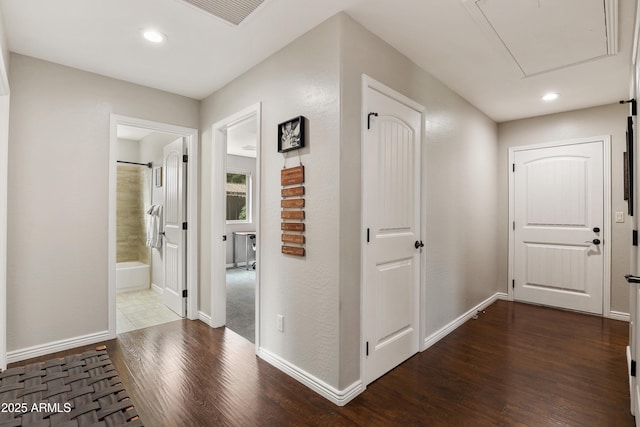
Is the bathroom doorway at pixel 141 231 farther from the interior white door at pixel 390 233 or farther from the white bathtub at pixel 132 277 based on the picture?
the interior white door at pixel 390 233

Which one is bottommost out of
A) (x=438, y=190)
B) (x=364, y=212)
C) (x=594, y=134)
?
(x=364, y=212)

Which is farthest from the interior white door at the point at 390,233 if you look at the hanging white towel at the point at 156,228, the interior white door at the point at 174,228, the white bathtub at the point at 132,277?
the white bathtub at the point at 132,277

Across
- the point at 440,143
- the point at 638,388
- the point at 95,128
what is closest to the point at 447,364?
the point at 638,388

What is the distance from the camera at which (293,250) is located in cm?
232

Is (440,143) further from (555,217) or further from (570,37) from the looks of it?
(555,217)

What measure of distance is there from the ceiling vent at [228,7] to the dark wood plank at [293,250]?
5.24 ft

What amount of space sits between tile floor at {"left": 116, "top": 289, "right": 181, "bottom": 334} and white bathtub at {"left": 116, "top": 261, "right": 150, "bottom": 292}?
0.14 meters

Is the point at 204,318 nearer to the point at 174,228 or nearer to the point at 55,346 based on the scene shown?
the point at 174,228

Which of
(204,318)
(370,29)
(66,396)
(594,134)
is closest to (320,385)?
(66,396)

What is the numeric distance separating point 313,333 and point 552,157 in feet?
12.8

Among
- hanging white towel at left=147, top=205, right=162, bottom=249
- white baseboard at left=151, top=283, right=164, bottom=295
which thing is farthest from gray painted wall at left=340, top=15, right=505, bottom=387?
white baseboard at left=151, top=283, right=164, bottom=295

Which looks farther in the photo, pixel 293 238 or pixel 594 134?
pixel 594 134

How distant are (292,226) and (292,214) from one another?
9 cm

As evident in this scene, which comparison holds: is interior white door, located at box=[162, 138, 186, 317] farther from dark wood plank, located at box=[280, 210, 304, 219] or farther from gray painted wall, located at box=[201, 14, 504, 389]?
dark wood plank, located at box=[280, 210, 304, 219]
